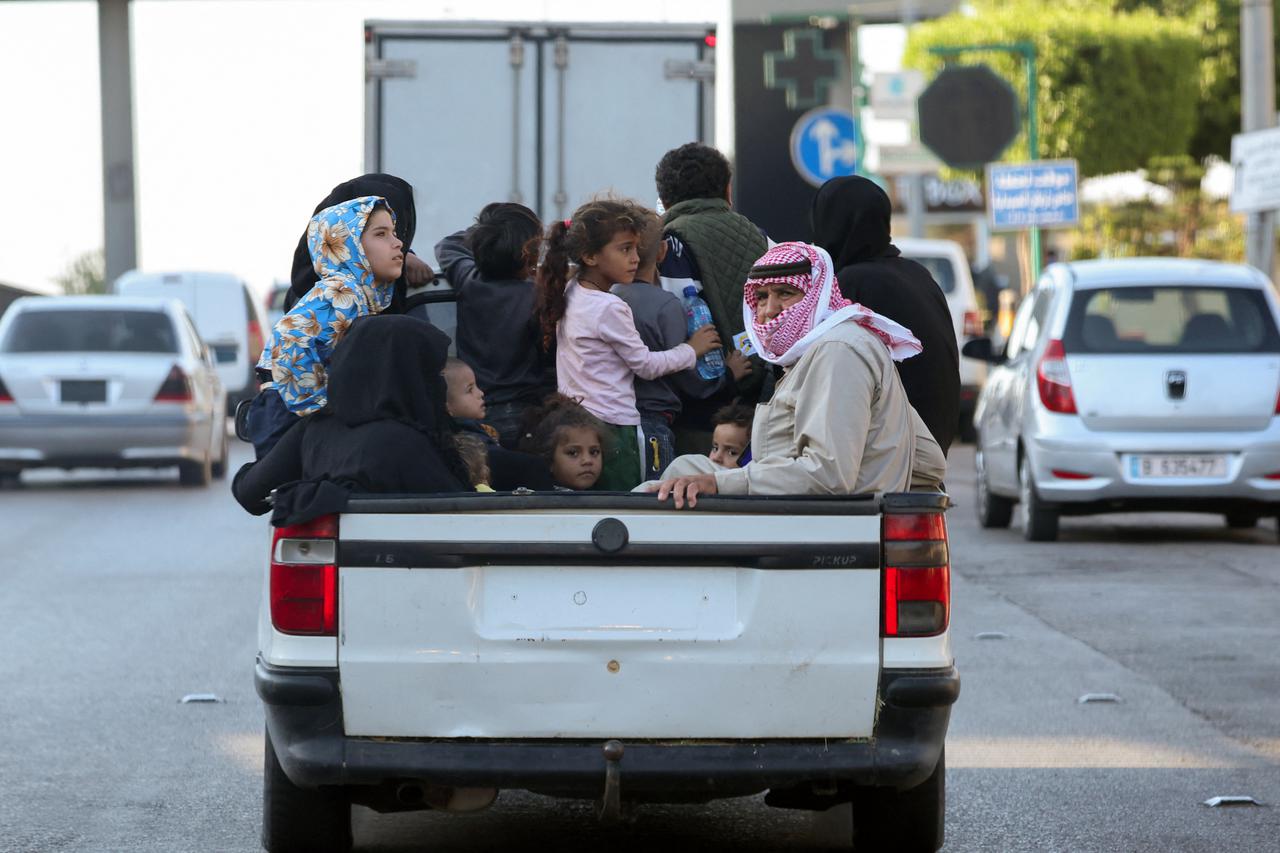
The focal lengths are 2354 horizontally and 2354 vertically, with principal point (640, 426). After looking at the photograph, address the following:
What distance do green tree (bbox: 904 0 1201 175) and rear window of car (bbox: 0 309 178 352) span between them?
34.5m

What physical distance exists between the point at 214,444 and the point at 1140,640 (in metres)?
12.6

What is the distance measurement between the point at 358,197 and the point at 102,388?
44.8 ft

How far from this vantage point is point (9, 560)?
14602mm

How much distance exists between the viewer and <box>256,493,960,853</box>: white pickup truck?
524cm

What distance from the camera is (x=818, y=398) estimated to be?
5602 millimetres

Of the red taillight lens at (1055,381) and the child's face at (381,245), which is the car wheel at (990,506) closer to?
the red taillight lens at (1055,381)

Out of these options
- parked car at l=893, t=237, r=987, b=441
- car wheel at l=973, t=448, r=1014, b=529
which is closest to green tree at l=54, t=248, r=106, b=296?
parked car at l=893, t=237, r=987, b=441

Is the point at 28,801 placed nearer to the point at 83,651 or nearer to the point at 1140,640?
the point at 83,651

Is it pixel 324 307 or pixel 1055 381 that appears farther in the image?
pixel 1055 381

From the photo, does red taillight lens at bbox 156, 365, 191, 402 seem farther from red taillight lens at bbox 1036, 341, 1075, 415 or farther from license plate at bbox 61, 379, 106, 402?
red taillight lens at bbox 1036, 341, 1075, 415

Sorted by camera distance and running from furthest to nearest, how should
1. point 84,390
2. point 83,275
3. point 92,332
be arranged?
1. point 83,275
2. point 92,332
3. point 84,390

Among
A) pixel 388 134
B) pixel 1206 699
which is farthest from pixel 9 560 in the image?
pixel 1206 699

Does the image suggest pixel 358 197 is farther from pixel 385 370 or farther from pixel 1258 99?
pixel 1258 99

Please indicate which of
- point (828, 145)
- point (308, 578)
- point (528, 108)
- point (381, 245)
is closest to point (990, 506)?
point (528, 108)
